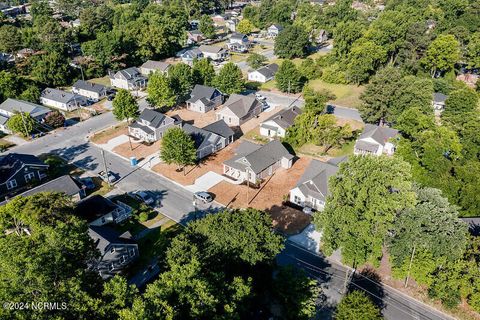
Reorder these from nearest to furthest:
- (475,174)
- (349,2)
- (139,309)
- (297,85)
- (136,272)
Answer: (139,309)
(136,272)
(475,174)
(297,85)
(349,2)

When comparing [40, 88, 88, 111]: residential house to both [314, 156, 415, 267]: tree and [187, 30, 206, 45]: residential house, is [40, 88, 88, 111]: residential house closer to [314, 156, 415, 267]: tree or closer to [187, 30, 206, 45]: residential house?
[314, 156, 415, 267]: tree

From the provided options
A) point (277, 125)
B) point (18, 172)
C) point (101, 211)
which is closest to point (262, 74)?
point (277, 125)

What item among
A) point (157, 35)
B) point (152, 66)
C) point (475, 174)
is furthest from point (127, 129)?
point (475, 174)

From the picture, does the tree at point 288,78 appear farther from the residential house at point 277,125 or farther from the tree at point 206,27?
the tree at point 206,27

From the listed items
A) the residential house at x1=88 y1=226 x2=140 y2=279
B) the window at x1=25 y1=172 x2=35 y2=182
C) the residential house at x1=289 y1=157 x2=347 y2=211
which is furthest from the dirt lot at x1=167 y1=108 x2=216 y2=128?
the residential house at x1=88 y1=226 x2=140 y2=279

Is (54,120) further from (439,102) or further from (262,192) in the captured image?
(439,102)

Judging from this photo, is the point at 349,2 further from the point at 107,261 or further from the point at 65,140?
the point at 107,261
